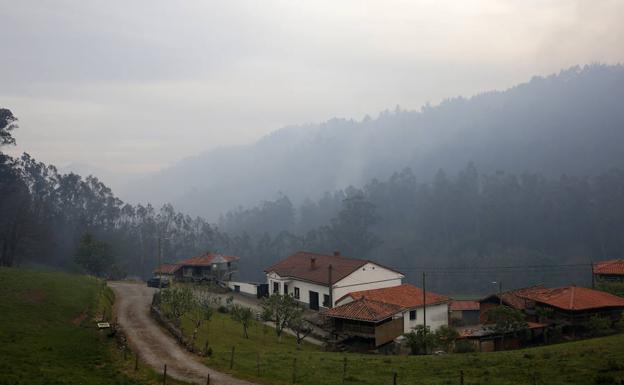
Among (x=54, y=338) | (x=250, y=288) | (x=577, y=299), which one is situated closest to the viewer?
(x=54, y=338)

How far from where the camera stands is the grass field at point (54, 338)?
20511 mm

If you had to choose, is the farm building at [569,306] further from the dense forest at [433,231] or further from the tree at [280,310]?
the dense forest at [433,231]

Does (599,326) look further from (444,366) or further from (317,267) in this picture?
(317,267)

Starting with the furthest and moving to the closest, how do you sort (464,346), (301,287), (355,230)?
(355,230)
(301,287)
(464,346)

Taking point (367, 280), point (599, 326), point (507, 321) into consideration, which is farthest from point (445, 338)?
point (367, 280)

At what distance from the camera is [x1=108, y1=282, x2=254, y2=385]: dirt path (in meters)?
21.8

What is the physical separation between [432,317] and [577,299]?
1096cm

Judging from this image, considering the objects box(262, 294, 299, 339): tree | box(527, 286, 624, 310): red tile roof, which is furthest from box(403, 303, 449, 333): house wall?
box(262, 294, 299, 339): tree

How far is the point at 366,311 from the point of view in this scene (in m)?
36.4

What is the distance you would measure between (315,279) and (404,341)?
45.8 feet

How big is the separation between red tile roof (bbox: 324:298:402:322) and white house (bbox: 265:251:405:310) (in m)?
7.14

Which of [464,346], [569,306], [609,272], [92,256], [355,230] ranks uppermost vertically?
[355,230]

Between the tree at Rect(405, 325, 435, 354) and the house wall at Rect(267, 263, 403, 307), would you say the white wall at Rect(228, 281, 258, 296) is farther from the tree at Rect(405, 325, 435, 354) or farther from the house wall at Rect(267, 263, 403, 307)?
the tree at Rect(405, 325, 435, 354)

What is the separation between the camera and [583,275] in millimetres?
94938
